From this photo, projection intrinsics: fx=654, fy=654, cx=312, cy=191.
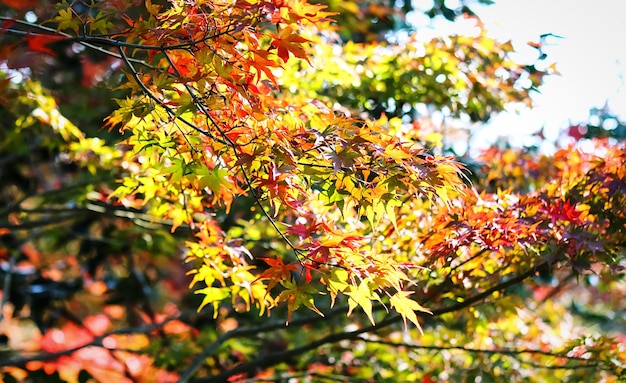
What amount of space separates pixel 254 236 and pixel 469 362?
5.22ft

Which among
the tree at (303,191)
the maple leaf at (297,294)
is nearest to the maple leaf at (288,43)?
the tree at (303,191)

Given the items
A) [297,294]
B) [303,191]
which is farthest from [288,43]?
[297,294]

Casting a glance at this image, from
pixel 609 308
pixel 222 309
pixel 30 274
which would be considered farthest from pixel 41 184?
pixel 609 308

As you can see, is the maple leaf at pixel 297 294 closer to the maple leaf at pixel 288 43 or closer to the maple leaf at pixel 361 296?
the maple leaf at pixel 361 296

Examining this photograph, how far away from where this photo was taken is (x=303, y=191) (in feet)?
6.76

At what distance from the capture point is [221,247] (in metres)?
2.61

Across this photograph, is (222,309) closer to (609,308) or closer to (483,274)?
(483,274)

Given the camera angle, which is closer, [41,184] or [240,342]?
[240,342]

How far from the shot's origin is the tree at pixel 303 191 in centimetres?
194

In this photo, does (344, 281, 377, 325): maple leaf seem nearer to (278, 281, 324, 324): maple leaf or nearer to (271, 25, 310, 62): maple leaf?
(278, 281, 324, 324): maple leaf

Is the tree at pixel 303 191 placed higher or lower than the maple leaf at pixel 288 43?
lower

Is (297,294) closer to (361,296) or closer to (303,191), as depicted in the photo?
(361,296)

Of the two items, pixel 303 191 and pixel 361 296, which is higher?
pixel 303 191

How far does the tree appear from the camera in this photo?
1.94m
